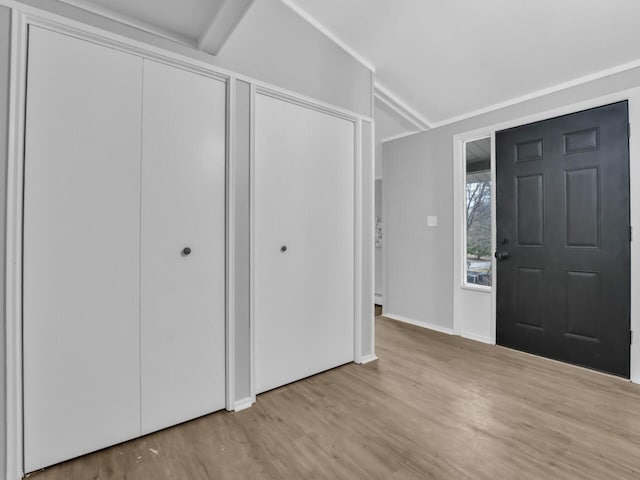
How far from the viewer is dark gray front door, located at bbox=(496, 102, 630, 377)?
7.83ft

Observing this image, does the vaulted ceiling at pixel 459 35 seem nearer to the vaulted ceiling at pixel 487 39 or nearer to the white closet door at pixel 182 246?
the vaulted ceiling at pixel 487 39

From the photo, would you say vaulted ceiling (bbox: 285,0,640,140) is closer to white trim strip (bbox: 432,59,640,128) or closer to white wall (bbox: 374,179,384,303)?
white trim strip (bbox: 432,59,640,128)

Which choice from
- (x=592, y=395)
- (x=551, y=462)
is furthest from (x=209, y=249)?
(x=592, y=395)

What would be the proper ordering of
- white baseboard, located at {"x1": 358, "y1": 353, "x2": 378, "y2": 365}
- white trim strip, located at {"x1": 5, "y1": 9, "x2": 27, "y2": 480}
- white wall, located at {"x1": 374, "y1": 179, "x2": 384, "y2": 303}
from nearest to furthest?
white trim strip, located at {"x1": 5, "y1": 9, "x2": 27, "y2": 480} → white baseboard, located at {"x1": 358, "y1": 353, "x2": 378, "y2": 365} → white wall, located at {"x1": 374, "y1": 179, "x2": 384, "y2": 303}

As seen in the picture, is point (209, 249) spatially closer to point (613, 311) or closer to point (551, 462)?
point (551, 462)

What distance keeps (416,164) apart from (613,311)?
221cm

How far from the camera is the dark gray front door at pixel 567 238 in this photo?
239 centimetres

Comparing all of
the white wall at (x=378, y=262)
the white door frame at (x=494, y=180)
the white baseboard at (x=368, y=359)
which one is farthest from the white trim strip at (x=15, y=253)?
the white wall at (x=378, y=262)

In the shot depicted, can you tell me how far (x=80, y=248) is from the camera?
62.1 inches

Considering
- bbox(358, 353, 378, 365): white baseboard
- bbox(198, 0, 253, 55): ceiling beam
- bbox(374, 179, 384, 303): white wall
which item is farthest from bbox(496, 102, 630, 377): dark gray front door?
bbox(198, 0, 253, 55): ceiling beam

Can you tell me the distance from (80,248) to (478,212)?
3.29 meters

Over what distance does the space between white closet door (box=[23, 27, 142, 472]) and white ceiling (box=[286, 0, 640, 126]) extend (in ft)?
4.76

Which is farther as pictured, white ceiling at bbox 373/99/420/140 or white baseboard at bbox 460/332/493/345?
white ceiling at bbox 373/99/420/140

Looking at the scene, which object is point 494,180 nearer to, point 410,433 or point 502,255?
point 502,255
